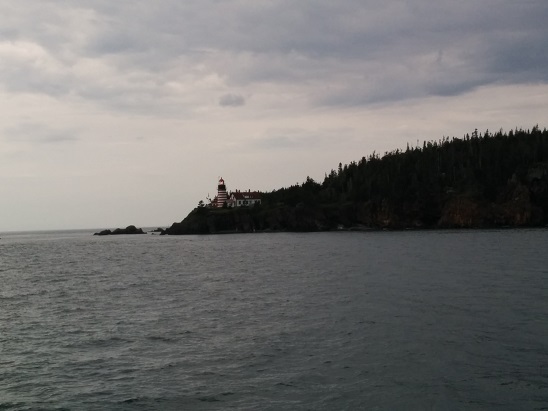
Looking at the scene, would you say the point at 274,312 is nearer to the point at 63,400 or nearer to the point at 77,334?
the point at 77,334

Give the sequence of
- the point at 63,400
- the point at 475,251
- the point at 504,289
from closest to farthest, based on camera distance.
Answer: the point at 63,400 < the point at 504,289 < the point at 475,251

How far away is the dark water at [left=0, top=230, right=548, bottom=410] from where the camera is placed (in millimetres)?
18469

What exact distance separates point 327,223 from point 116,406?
587 feet

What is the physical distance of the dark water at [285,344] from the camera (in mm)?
18469

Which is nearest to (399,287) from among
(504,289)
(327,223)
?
(504,289)

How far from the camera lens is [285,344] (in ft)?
83.4

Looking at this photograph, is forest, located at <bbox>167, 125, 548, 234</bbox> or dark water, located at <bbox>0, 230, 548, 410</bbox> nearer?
dark water, located at <bbox>0, 230, 548, 410</bbox>

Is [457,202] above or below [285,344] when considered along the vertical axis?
above

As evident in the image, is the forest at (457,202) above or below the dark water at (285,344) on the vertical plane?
above

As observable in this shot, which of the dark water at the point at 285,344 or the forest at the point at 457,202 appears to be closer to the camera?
the dark water at the point at 285,344

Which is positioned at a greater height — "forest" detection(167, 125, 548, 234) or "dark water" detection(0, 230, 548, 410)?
"forest" detection(167, 125, 548, 234)

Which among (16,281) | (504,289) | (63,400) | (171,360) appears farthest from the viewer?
(16,281)

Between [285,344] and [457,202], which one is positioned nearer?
[285,344]

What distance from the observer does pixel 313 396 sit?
59.9 ft
